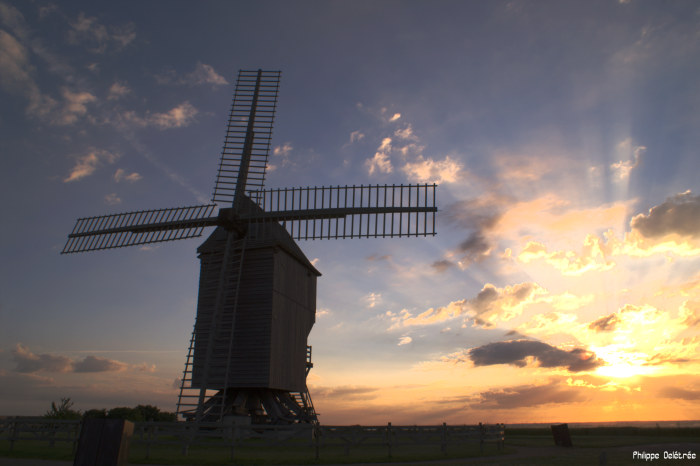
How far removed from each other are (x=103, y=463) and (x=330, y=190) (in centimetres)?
2136

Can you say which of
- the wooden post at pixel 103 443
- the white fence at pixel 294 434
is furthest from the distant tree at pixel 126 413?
the wooden post at pixel 103 443

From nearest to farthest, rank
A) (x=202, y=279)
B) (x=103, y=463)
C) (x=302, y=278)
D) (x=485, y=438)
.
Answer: (x=103, y=463)
(x=485, y=438)
(x=202, y=279)
(x=302, y=278)

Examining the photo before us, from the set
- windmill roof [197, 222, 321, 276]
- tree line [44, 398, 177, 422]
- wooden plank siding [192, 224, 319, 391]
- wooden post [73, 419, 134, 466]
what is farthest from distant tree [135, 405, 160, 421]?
wooden post [73, 419, 134, 466]

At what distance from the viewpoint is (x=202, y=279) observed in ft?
85.7

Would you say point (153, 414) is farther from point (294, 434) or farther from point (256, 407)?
point (294, 434)

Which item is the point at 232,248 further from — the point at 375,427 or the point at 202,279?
the point at 375,427

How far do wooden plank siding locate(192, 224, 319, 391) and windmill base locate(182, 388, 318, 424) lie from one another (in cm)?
86

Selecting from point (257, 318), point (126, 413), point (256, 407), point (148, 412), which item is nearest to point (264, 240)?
point (257, 318)

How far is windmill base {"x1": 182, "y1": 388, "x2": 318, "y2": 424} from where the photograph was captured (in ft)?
76.3

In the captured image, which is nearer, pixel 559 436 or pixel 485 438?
pixel 485 438

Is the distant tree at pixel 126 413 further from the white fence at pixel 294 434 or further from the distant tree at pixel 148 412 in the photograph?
the white fence at pixel 294 434

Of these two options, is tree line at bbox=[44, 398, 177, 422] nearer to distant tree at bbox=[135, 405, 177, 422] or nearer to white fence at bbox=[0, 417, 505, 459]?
distant tree at bbox=[135, 405, 177, 422]

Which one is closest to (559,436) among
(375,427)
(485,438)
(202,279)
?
(485,438)

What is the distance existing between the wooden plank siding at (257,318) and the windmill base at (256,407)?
34.0 inches
